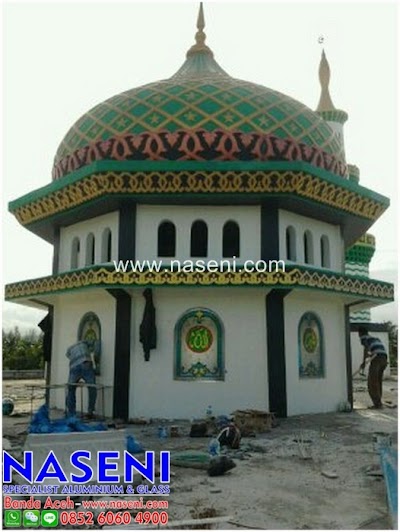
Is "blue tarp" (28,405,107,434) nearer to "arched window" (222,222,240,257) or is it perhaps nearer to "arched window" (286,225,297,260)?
"arched window" (222,222,240,257)

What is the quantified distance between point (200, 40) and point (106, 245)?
392 inches

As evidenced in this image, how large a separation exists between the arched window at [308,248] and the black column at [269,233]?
1582 millimetres

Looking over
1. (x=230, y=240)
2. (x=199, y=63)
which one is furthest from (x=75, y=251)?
(x=199, y=63)

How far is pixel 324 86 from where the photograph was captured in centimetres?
2731

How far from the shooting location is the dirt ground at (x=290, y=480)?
5.73 metres

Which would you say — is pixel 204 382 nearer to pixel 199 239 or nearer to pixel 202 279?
pixel 202 279

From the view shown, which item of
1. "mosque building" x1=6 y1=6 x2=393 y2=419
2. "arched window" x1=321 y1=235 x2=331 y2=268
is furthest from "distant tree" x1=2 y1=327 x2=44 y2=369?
"arched window" x1=321 y1=235 x2=331 y2=268

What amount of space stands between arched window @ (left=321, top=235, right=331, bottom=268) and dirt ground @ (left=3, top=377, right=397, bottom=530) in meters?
4.83

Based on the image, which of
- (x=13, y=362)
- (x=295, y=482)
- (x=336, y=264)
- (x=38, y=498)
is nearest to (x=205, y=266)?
(x=336, y=264)

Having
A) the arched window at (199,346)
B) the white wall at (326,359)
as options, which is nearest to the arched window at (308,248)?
the white wall at (326,359)

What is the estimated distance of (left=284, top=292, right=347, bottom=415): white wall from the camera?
41.7ft

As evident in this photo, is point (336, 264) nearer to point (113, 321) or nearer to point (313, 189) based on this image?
point (313, 189)

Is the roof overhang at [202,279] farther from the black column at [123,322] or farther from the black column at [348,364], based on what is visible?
the black column at [348,364]

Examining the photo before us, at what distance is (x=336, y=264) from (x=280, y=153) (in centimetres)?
360
